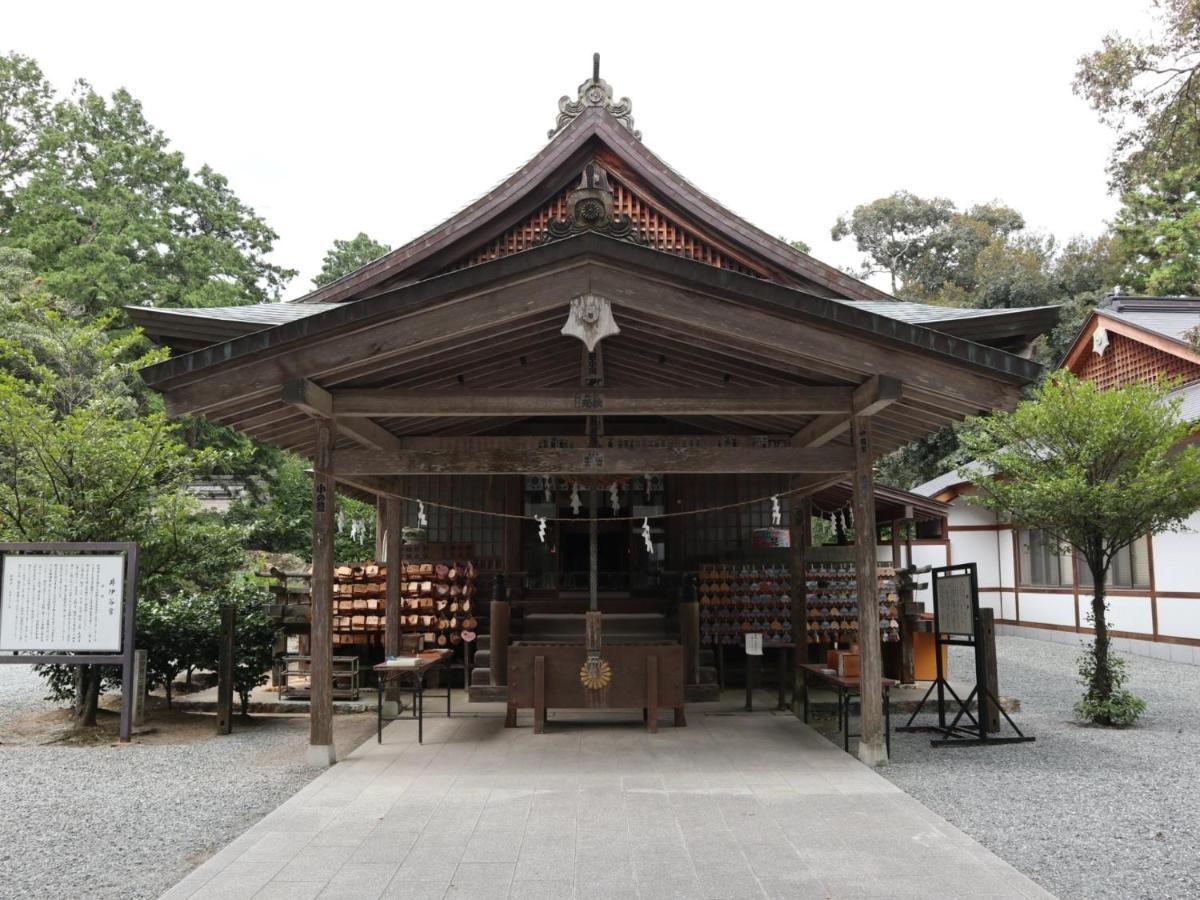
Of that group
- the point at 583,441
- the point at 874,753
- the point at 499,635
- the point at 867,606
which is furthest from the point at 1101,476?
the point at 499,635

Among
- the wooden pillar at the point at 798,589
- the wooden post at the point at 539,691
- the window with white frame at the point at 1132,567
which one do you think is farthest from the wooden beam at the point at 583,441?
the window with white frame at the point at 1132,567

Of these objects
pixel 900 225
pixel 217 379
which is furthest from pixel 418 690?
pixel 900 225

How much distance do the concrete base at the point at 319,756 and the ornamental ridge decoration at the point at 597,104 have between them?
8.70 m

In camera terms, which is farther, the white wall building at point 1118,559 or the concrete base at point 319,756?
the white wall building at point 1118,559

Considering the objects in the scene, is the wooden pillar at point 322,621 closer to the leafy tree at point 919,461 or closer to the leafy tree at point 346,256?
the leafy tree at point 919,461

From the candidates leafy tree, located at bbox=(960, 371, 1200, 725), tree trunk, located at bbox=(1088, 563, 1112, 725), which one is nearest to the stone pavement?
tree trunk, located at bbox=(1088, 563, 1112, 725)

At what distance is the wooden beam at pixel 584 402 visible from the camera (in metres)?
7.73

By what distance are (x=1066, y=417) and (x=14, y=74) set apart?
3246 cm

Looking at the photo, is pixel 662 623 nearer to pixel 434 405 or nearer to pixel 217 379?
pixel 434 405

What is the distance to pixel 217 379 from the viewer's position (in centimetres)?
694

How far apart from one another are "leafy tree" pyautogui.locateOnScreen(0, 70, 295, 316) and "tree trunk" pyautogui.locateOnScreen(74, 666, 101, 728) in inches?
584

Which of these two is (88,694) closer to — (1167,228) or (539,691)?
(539,691)

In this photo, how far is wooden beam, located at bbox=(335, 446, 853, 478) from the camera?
7.91m

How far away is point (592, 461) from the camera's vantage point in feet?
26.0
